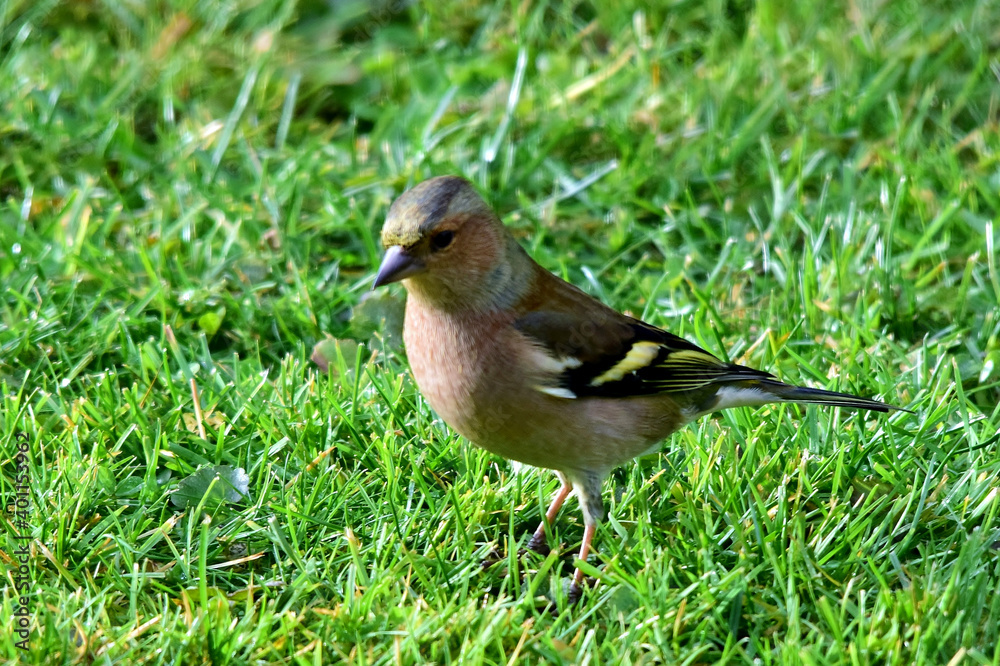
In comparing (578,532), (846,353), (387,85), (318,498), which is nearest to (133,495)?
(318,498)

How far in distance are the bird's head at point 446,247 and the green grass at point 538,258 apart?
590 millimetres

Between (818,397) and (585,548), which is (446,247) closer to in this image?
(585,548)

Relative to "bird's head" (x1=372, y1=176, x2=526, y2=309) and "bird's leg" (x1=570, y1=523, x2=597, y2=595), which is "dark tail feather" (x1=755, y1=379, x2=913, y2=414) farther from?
"bird's head" (x1=372, y1=176, x2=526, y2=309)

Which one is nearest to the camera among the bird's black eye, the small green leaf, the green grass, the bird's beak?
the green grass

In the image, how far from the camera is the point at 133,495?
366 centimetres

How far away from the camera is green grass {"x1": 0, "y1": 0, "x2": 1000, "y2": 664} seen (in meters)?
3.19

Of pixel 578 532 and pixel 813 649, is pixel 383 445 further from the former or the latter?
pixel 813 649

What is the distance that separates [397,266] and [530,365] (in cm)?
51

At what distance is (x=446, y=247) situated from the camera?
3.50 meters

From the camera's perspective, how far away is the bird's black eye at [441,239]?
3.46 meters

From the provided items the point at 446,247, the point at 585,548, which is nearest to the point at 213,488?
the point at 446,247

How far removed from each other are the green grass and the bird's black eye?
711mm

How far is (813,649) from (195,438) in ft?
6.80

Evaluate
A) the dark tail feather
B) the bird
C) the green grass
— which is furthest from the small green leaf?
the dark tail feather
